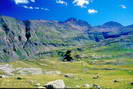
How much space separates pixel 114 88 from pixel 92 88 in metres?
4.46

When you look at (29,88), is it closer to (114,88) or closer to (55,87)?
(55,87)

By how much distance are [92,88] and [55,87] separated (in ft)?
29.4

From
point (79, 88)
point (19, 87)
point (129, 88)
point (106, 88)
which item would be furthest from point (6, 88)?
point (129, 88)

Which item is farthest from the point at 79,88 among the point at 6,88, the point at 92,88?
the point at 6,88

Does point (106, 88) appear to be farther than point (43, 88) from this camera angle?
Yes

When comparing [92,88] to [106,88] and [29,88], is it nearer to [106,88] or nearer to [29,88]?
[106,88]

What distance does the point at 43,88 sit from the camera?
1612 inches

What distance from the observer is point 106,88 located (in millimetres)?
46156

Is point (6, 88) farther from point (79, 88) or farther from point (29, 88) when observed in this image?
point (79, 88)

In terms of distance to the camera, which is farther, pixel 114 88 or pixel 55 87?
pixel 114 88

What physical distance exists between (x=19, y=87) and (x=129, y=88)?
831 inches

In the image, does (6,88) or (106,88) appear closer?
(6,88)

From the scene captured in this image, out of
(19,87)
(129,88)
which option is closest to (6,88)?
(19,87)

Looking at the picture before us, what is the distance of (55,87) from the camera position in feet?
132
